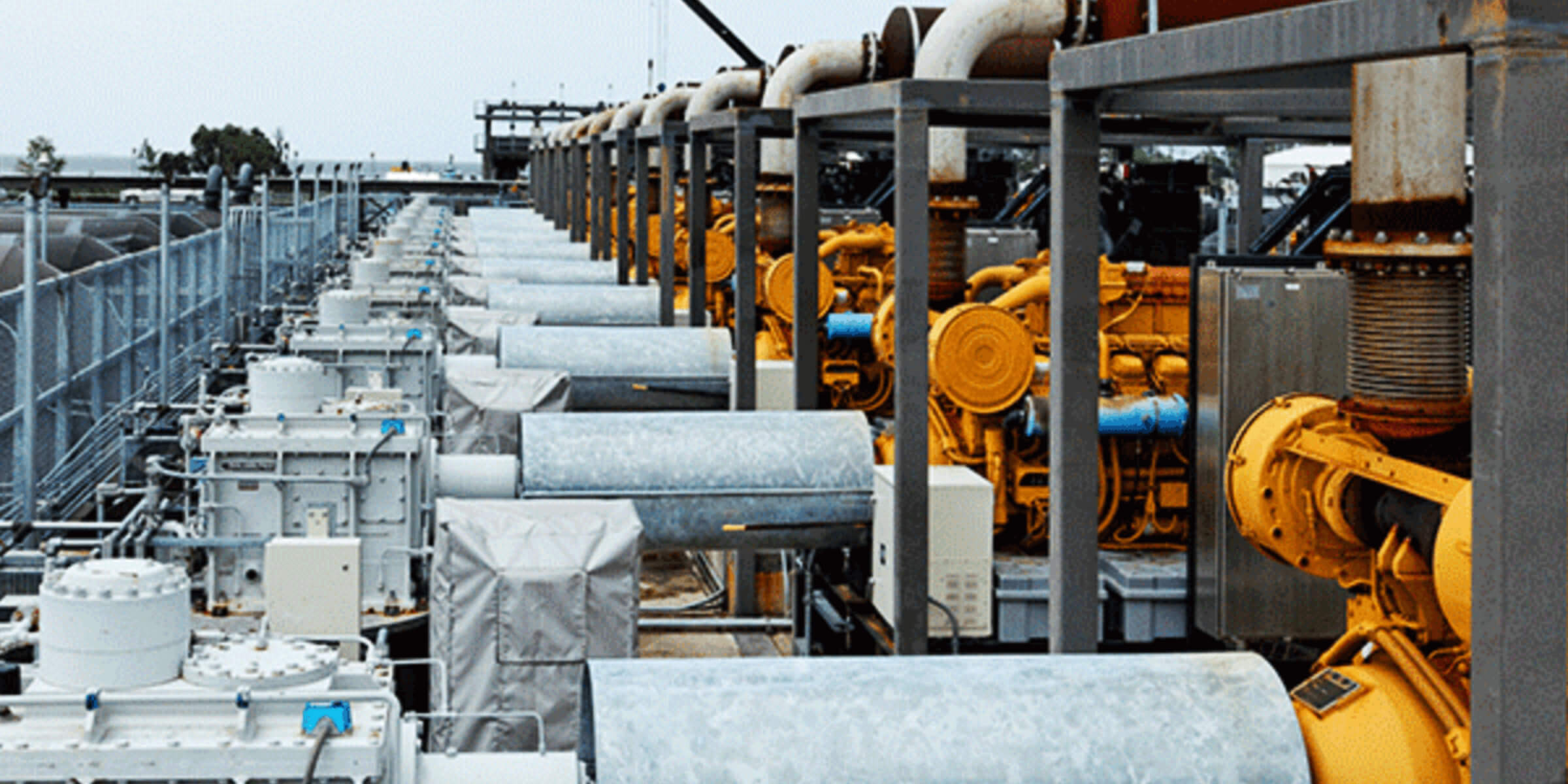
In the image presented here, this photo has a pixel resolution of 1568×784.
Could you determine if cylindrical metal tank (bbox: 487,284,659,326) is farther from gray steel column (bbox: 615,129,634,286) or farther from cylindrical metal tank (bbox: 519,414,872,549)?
cylindrical metal tank (bbox: 519,414,872,549)

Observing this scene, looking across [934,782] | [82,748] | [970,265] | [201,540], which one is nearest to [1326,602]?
[934,782]

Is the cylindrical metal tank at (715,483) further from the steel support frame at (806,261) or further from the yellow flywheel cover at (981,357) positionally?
the yellow flywheel cover at (981,357)

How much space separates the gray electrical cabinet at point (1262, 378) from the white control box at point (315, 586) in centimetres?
474

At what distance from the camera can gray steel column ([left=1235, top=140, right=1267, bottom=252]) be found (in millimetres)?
14438

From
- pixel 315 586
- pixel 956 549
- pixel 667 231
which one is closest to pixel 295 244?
pixel 667 231

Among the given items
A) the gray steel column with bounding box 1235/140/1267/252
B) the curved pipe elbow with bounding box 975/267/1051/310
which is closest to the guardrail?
the curved pipe elbow with bounding box 975/267/1051/310

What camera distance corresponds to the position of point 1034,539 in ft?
43.8

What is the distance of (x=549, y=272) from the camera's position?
26.2 m

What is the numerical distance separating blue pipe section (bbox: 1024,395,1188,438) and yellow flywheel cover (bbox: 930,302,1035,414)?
0.75 ft

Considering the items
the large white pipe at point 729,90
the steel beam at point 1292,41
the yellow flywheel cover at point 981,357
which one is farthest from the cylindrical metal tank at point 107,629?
the large white pipe at point 729,90

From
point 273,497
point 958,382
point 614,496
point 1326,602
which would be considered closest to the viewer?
point 1326,602

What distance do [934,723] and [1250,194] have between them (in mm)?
10575

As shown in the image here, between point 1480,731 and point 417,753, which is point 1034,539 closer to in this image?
point 417,753

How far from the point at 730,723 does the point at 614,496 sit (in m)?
5.86
